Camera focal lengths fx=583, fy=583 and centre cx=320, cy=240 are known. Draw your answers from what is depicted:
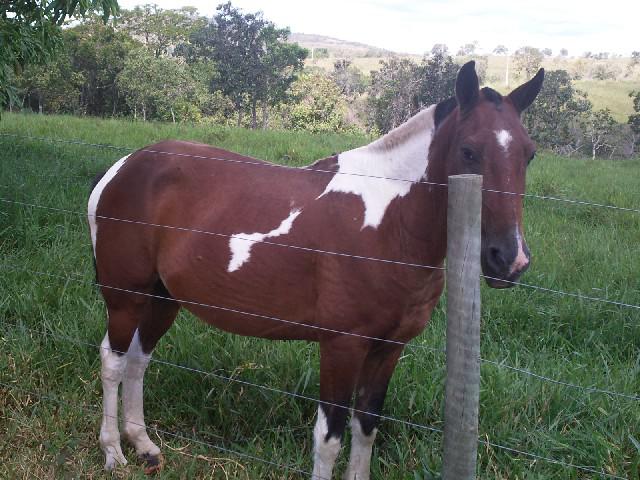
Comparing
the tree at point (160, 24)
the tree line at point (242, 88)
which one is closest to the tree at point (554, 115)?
the tree line at point (242, 88)

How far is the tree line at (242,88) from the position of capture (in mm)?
20406

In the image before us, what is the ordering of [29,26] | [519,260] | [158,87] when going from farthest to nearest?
[158,87]
[29,26]
[519,260]

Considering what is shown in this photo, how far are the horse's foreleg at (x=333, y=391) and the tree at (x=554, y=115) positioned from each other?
25.5 meters

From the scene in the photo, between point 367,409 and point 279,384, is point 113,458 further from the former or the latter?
point 367,409

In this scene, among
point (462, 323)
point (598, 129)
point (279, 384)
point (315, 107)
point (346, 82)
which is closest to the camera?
point (462, 323)

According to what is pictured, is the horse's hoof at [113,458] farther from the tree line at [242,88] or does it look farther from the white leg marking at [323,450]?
the tree line at [242,88]

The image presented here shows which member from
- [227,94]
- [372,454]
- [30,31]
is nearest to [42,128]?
[30,31]

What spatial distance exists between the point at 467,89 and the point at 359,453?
1590mm

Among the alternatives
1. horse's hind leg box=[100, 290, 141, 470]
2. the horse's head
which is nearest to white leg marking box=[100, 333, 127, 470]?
horse's hind leg box=[100, 290, 141, 470]

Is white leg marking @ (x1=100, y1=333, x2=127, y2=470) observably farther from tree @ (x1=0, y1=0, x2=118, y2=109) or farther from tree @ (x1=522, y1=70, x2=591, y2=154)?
tree @ (x1=522, y1=70, x2=591, y2=154)

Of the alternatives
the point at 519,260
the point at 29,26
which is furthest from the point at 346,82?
the point at 519,260

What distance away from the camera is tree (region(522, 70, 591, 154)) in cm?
2605

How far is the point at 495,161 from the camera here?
1.97 metres

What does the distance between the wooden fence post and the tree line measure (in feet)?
56.0
